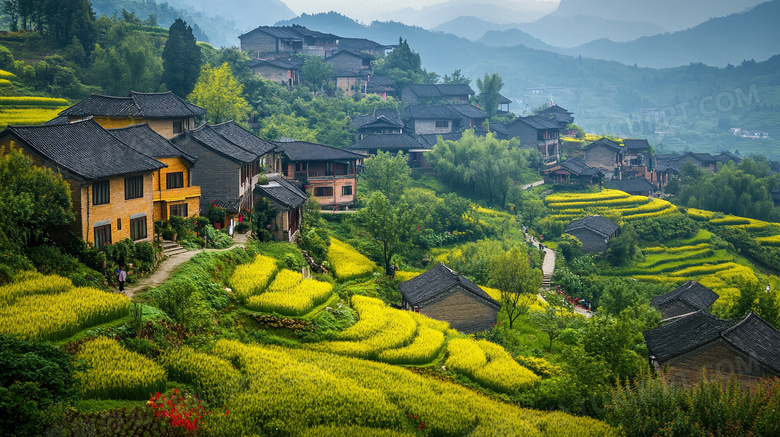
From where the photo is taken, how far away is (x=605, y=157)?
74.2m

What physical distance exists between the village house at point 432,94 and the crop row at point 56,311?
62010 mm

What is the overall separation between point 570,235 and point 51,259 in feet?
131

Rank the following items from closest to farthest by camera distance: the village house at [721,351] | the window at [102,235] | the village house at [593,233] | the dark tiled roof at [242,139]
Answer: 1. the window at [102,235]
2. the village house at [721,351]
3. the dark tiled roof at [242,139]
4. the village house at [593,233]

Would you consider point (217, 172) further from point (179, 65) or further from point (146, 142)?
point (179, 65)

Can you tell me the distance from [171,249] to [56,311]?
997cm

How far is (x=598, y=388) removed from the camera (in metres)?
20.1

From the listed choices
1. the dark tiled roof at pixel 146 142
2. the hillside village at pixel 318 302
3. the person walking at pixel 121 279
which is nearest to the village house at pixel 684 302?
the hillside village at pixel 318 302

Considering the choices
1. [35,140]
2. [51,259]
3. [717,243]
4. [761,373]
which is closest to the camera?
[51,259]

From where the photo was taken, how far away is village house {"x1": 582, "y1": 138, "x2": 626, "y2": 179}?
7381cm

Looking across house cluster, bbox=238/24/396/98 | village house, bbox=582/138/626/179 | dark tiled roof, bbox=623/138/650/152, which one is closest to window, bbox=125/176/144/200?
house cluster, bbox=238/24/396/98

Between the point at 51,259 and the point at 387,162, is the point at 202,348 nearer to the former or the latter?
the point at 51,259

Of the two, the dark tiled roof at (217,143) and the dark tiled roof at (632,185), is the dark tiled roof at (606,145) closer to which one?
the dark tiled roof at (632,185)

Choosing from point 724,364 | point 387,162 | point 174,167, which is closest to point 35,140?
point 174,167

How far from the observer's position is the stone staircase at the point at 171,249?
26.1 m
